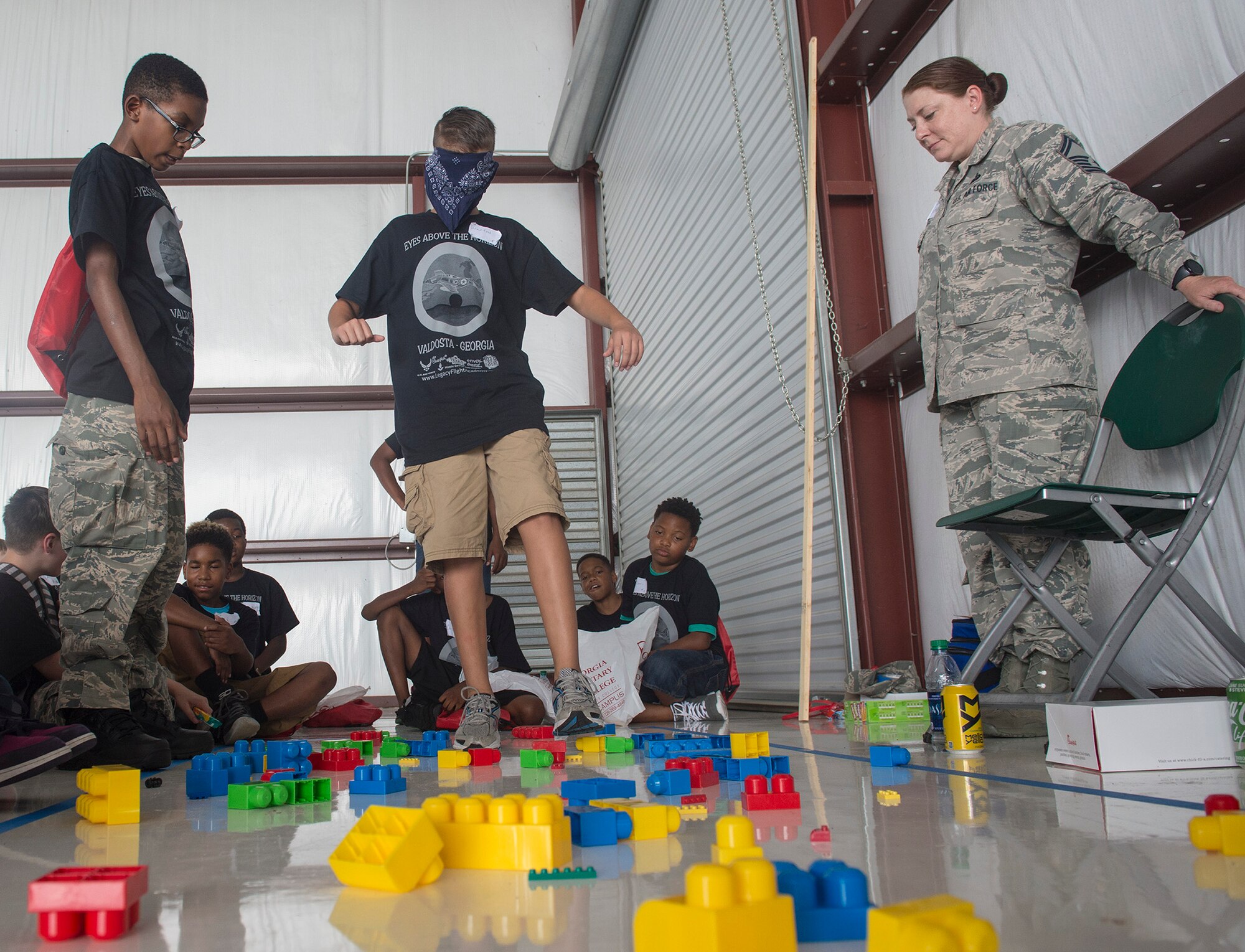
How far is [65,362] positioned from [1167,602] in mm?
3173

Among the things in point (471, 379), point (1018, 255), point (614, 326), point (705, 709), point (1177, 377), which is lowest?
point (705, 709)

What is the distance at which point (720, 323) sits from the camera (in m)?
5.82

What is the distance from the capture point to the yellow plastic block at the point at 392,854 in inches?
35.2

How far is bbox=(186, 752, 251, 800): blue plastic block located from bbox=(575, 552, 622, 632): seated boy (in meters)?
2.85

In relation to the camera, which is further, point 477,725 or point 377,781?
point 477,725

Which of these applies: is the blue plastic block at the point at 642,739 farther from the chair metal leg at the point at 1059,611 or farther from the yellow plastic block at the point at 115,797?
the yellow plastic block at the point at 115,797

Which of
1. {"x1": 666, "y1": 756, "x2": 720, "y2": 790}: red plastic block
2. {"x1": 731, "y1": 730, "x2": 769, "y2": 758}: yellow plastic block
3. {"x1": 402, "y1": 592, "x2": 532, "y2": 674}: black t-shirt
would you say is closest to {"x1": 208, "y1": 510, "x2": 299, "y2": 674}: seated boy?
{"x1": 402, "y1": 592, "x2": 532, "y2": 674}: black t-shirt

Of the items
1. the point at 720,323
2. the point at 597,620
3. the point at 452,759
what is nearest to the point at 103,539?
the point at 452,759

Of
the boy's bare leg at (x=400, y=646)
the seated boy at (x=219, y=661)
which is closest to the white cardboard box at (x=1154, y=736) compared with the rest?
the seated boy at (x=219, y=661)

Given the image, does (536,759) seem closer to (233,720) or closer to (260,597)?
(233,720)

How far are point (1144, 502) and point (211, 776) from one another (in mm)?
2090

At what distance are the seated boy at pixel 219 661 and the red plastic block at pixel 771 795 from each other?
2.66 m

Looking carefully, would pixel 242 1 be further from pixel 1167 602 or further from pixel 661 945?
pixel 661 945

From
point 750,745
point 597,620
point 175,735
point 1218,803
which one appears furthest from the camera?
point 597,620
